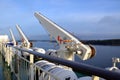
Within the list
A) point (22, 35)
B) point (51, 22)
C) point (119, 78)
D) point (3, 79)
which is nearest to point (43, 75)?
point (119, 78)

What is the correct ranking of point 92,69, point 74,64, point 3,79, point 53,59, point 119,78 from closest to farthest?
point 119,78, point 92,69, point 74,64, point 53,59, point 3,79

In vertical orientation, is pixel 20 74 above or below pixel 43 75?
below

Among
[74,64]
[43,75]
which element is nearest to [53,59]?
[74,64]

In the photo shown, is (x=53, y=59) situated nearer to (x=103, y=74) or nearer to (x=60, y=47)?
(x=103, y=74)

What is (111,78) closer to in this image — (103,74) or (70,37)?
(103,74)

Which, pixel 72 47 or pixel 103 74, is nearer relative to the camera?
pixel 103 74

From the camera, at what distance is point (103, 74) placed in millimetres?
1062

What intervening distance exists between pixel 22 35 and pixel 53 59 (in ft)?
58.9

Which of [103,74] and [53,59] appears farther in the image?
[53,59]

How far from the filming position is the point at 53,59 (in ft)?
5.69

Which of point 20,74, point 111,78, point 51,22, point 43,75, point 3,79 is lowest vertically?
point 3,79

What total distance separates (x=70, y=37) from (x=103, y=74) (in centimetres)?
723

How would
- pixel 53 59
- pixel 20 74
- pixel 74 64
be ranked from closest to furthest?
pixel 74 64 → pixel 53 59 → pixel 20 74

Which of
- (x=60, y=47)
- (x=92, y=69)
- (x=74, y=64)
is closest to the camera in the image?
(x=92, y=69)
